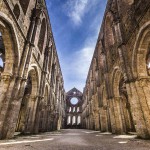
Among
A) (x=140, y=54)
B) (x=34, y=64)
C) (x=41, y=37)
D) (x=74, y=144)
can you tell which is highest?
(x=41, y=37)

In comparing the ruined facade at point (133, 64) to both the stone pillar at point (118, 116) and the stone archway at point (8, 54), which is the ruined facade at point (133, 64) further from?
the stone archway at point (8, 54)

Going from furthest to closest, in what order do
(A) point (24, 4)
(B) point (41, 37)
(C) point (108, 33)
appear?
(C) point (108, 33) → (B) point (41, 37) → (A) point (24, 4)

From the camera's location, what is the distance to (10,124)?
22.1 feet

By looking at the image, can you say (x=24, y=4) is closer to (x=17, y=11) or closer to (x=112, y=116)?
(x=17, y=11)

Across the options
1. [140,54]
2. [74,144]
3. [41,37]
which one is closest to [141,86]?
[140,54]

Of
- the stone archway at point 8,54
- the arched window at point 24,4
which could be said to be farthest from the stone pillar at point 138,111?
the arched window at point 24,4

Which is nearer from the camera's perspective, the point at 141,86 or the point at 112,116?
the point at 141,86

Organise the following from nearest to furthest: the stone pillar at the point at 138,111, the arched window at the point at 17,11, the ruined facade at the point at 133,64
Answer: the stone pillar at the point at 138,111 < the ruined facade at the point at 133,64 < the arched window at the point at 17,11

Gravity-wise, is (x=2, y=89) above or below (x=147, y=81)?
below

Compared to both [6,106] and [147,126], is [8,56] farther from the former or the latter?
[147,126]

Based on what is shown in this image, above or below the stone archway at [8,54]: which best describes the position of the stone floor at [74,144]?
below

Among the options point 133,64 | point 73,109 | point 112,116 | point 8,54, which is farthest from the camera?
point 73,109

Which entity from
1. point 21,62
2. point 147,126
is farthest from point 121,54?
point 21,62

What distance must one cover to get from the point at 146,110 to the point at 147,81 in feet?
5.85
